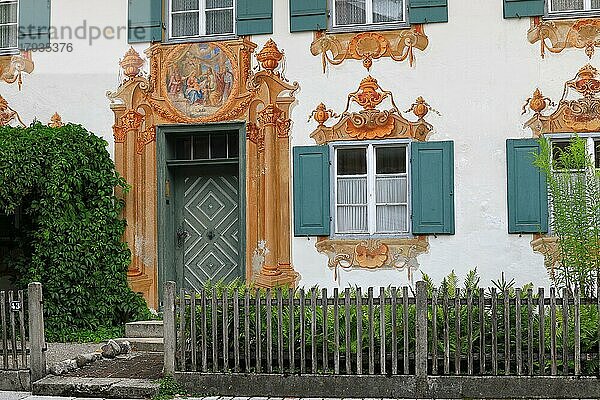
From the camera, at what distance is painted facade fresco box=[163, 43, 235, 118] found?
14.0 metres

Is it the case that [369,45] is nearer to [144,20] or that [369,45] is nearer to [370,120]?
[370,120]

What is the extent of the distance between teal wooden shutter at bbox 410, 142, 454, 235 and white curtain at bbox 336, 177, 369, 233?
0.73 metres

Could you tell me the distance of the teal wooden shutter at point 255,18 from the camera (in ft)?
45.6

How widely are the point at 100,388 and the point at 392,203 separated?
5260 millimetres

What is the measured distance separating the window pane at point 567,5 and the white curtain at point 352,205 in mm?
3565

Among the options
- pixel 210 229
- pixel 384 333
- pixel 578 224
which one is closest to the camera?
pixel 384 333

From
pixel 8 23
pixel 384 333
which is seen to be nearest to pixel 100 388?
pixel 384 333

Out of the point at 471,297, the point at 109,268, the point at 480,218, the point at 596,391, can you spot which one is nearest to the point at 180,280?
the point at 109,268

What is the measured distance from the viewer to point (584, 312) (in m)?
9.68

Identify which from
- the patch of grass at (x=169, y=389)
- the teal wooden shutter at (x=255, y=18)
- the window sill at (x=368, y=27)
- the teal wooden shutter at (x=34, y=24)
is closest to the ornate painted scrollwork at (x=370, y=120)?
the window sill at (x=368, y=27)

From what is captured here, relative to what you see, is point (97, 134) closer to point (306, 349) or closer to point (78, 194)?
point (78, 194)

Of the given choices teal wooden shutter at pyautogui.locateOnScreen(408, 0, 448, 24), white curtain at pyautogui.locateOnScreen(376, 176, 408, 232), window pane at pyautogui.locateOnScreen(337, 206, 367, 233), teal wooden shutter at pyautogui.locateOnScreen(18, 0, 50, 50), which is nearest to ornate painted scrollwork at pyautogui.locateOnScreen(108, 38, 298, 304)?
window pane at pyautogui.locateOnScreen(337, 206, 367, 233)

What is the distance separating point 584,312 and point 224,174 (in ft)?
21.5

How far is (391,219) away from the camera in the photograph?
44.6 feet
